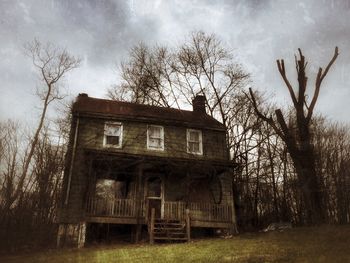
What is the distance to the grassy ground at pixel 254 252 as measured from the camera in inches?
443

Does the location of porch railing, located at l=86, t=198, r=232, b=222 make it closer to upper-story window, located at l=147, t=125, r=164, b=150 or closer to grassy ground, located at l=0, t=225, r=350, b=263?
grassy ground, located at l=0, t=225, r=350, b=263

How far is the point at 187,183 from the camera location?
19578 mm

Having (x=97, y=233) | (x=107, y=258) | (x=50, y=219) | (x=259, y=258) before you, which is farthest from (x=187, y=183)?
(x=50, y=219)

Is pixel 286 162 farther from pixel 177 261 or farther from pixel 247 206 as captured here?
pixel 177 261

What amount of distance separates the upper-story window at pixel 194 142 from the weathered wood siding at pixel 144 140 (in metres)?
0.23

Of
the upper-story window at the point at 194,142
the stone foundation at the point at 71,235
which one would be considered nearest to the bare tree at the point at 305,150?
the upper-story window at the point at 194,142

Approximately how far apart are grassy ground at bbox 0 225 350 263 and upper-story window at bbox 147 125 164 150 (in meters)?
7.93

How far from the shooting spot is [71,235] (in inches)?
718

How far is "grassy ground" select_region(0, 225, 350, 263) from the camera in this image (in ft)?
36.9

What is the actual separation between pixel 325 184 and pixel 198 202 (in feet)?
47.3

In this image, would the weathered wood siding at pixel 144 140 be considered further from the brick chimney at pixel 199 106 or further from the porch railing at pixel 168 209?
the brick chimney at pixel 199 106

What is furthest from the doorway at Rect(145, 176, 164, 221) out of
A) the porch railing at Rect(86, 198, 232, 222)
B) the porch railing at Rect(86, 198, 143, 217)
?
the porch railing at Rect(86, 198, 143, 217)

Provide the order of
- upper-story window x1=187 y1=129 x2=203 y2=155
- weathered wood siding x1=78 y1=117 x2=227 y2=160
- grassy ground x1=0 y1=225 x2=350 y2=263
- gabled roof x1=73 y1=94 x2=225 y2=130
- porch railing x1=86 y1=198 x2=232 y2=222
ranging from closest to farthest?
1. grassy ground x1=0 y1=225 x2=350 y2=263
2. porch railing x1=86 y1=198 x2=232 y2=222
3. weathered wood siding x1=78 y1=117 x2=227 y2=160
4. gabled roof x1=73 y1=94 x2=225 y2=130
5. upper-story window x1=187 y1=129 x2=203 y2=155

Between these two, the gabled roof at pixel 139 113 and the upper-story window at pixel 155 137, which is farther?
the upper-story window at pixel 155 137
